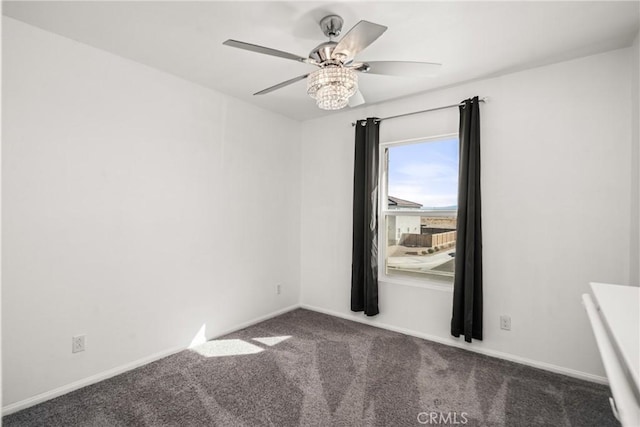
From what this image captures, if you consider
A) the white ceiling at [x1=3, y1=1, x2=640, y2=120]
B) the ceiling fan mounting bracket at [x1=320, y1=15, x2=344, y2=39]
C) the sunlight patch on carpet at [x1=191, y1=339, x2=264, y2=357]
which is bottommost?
the sunlight patch on carpet at [x1=191, y1=339, x2=264, y2=357]

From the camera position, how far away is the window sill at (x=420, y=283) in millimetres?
3273

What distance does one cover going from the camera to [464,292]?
2.97m

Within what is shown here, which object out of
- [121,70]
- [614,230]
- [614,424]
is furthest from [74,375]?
[614,230]

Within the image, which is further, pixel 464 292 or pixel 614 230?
pixel 464 292

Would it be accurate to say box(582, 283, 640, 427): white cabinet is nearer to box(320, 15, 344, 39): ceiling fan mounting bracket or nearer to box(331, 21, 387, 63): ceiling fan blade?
box(331, 21, 387, 63): ceiling fan blade

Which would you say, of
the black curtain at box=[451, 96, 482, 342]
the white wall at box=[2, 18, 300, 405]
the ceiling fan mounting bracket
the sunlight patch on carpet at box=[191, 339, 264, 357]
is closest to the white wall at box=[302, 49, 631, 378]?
the black curtain at box=[451, 96, 482, 342]

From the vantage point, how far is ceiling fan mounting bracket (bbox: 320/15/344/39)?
6.84 ft

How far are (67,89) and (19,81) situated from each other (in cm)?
25

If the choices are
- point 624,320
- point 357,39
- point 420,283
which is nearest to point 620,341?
point 624,320

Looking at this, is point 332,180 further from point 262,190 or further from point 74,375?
point 74,375

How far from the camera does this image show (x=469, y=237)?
293cm

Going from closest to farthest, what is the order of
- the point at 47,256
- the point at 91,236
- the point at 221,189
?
the point at 47,256 < the point at 91,236 < the point at 221,189

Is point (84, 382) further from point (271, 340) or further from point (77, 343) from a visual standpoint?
point (271, 340)

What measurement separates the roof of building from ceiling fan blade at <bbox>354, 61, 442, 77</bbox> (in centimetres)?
165
